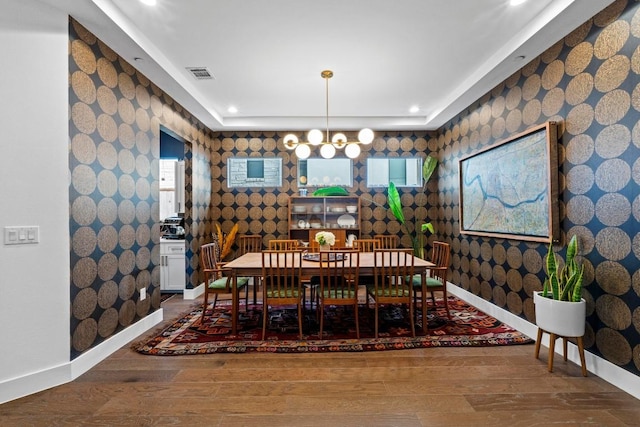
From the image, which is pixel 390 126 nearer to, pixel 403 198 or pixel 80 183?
pixel 403 198

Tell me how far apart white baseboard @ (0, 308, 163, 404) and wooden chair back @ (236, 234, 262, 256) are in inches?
95.5

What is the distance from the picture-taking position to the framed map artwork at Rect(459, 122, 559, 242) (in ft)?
9.43

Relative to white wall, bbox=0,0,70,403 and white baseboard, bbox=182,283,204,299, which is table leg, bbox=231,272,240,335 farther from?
white baseboard, bbox=182,283,204,299

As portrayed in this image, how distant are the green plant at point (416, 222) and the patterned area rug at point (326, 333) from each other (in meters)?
1.43

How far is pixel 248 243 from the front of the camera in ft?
17.7

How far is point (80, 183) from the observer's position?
102 inches

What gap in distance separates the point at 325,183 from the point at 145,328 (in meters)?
3.54

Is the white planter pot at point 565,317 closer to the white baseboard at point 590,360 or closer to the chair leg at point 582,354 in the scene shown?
the chair leg at point 582,354

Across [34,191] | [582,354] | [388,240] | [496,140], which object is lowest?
[582,354]

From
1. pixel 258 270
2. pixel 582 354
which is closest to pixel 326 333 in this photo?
pixel 258 270

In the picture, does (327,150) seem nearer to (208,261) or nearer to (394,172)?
(208,261)

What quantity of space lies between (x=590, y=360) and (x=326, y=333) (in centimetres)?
219

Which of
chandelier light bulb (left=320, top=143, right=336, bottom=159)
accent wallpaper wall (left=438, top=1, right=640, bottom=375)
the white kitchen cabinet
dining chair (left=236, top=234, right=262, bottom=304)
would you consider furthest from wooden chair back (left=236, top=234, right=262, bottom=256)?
accent wallpaper wall (left=438, top=1, right=640, bottom=375)

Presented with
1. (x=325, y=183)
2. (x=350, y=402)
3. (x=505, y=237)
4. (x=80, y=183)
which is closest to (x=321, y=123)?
(x=325, y=183)
